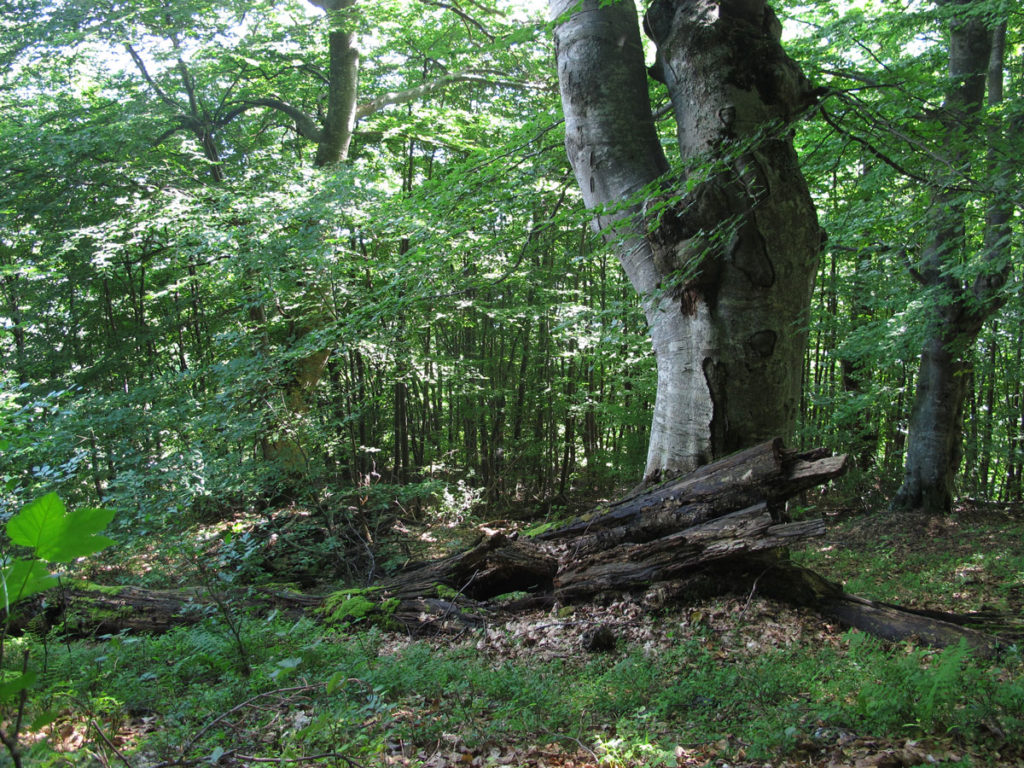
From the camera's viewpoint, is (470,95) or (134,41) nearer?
(134,41)

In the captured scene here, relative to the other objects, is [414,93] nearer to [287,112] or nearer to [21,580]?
[287,112]

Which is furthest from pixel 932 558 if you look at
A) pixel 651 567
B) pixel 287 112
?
pixel 287 112

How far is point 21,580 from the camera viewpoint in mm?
1107

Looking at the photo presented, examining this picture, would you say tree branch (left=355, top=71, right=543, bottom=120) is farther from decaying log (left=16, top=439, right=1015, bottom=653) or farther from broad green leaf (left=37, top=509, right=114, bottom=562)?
broad green leaf (left=37, top=509, right=114, bottom=562)

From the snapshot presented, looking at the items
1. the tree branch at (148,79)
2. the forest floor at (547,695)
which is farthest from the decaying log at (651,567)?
the tree branch at (148,79)

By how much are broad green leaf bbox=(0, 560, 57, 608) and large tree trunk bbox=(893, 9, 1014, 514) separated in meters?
7.36

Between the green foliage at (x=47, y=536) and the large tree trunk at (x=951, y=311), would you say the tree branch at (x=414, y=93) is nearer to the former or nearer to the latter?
the large tree trunk at (x=951, y=311)

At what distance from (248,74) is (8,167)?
4466mm

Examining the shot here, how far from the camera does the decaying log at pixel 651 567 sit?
13.2 feet

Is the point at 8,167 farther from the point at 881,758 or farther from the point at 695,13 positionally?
the point at 881,758

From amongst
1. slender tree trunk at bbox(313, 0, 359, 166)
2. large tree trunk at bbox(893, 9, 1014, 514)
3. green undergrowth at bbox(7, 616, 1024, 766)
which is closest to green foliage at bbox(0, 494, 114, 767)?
green undergrowth at bbox(7, 616, 1024, 766)

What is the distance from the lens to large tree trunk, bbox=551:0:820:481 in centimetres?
433

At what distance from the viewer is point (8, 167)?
9.37m

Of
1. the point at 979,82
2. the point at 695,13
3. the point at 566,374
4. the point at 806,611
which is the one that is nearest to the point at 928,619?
the point at 806,611
